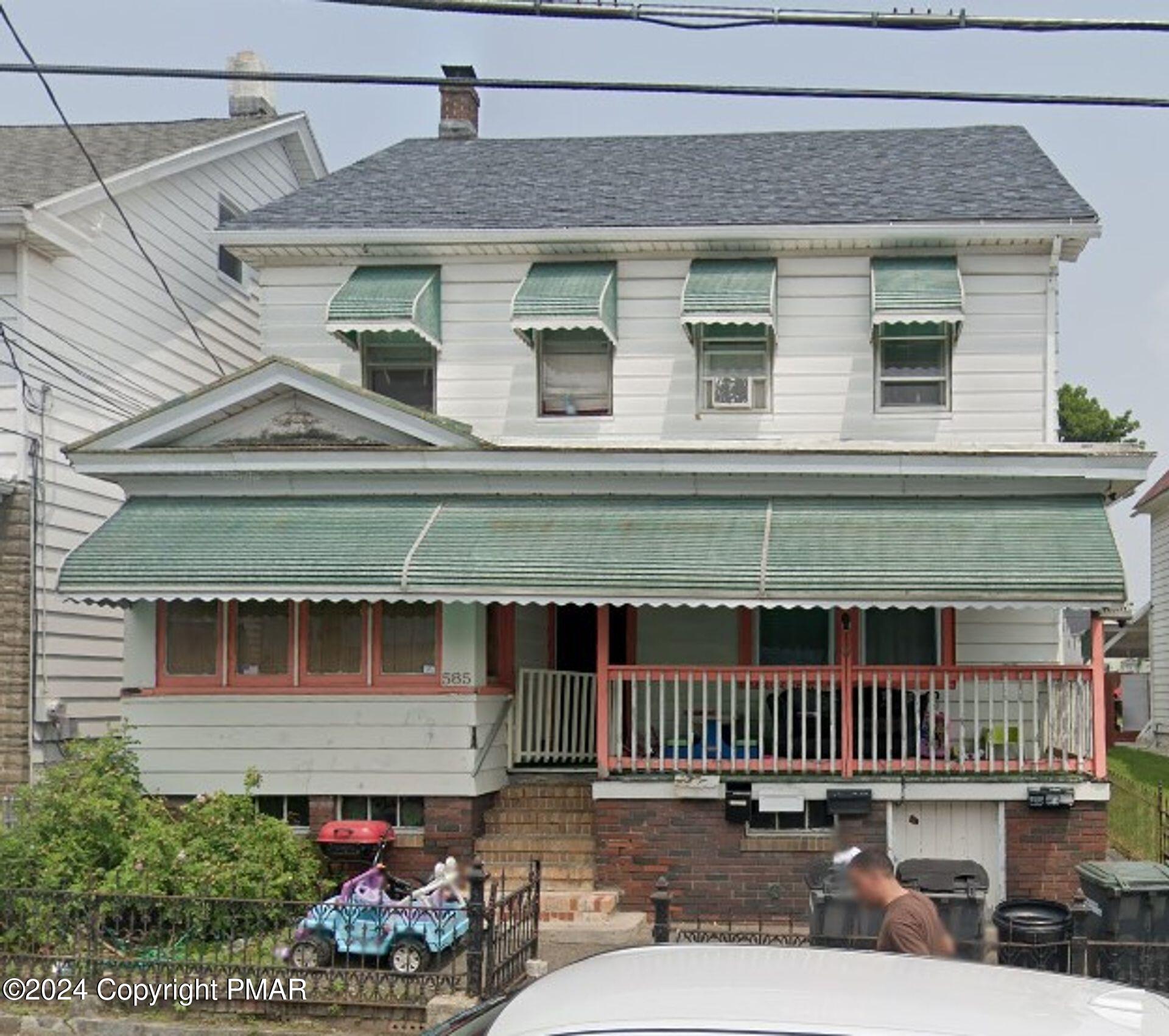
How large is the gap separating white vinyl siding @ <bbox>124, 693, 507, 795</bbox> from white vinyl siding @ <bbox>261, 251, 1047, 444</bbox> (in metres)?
3.23

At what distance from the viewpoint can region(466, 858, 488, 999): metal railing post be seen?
1126 cm

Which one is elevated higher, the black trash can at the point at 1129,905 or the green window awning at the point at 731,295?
the green window awning at the point at 731,295

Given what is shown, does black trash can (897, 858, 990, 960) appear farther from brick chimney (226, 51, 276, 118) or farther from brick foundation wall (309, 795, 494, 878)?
brick chimney (226, 51, 276, 118)

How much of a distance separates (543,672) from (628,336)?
3805 mm

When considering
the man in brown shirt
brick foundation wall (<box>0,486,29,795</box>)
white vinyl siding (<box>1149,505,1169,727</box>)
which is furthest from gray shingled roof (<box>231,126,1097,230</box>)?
white vinyl siding (<box>1149,505,1169,727</box>)

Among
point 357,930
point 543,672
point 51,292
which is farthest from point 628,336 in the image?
point 357,930

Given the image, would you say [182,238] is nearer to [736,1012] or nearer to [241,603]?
[241,603]

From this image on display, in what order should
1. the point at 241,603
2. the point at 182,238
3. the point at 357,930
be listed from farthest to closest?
1. the point at 182,238
2. the point at 241,603
3. the point at 357,930

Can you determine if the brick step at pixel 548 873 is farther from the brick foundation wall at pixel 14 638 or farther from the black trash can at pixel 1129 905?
the brick foundation wall at pixel 14 638

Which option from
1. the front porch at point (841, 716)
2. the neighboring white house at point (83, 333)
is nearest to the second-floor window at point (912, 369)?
the front porch at point (841, 716)

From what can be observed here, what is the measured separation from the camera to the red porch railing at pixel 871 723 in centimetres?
1521

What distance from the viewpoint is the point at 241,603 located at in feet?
53.5

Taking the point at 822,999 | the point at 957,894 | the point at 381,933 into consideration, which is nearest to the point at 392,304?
the point at 381,933

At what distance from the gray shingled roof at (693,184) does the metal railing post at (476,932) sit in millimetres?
8747
